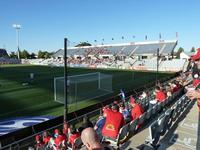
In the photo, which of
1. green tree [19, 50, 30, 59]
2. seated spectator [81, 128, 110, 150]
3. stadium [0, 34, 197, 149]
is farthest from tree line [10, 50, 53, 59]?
seated spectator [81, 128, 110, 150]

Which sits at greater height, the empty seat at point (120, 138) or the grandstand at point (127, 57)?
the grandstand at point (127, 57)

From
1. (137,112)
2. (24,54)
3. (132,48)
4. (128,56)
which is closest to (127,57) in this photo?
(128,56)

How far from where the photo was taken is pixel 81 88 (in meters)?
23.4

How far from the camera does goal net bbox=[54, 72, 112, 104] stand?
2051 cm

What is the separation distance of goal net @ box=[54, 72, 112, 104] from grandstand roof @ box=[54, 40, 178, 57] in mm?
41637

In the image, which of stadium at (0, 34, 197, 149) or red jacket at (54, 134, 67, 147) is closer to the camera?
stadium at (0, 34, 197, 149)

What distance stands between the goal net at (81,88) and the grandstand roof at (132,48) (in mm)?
41637

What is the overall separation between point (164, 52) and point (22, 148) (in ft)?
197

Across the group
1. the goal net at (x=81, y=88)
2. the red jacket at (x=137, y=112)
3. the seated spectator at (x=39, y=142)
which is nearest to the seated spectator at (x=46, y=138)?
the seated spectator at (x=39, y=142)

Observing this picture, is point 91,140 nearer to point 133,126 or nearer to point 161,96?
point 133,126

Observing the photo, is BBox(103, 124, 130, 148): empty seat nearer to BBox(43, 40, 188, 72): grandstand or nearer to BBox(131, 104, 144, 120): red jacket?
BBox(131, 104, 144, 120): red jacket

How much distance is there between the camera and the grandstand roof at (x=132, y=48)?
67719mm

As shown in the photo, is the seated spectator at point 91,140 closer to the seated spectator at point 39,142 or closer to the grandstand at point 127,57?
the seated spectator at point 39,142

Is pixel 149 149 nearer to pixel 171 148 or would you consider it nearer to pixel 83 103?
pixel 171 148
